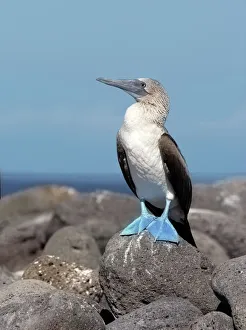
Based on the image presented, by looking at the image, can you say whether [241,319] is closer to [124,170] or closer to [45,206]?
[124,170]

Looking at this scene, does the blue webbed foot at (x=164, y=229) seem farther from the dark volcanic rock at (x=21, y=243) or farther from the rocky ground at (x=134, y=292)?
the dark volcanic rock at (x=21, y=243)

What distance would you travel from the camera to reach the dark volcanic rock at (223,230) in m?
17.7

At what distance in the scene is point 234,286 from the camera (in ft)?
28.6

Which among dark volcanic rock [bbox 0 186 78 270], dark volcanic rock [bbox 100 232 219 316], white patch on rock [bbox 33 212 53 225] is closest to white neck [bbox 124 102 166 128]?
dark volcanic rock [bbox 100 232 219 316]

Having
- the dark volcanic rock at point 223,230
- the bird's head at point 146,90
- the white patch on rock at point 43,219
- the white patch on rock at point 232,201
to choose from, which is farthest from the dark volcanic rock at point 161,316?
the white patch on rock at point 232,201

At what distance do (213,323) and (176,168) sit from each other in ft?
5.88

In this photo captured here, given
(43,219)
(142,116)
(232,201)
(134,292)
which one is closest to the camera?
(142,116)

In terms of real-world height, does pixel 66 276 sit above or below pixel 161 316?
below

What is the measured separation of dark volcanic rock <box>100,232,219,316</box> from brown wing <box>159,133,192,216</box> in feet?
1.65

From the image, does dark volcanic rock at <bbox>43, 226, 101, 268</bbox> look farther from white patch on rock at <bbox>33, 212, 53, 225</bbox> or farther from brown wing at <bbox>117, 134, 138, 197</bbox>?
white patch on rock at <bbox>33, 212, 53, 225</bbox>

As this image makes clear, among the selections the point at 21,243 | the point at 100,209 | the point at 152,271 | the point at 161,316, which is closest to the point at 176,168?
the point at 152,271

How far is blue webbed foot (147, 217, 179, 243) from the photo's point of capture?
366 inches

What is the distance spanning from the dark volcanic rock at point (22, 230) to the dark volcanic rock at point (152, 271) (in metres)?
7.14

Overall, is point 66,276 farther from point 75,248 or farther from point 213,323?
point 75,248
